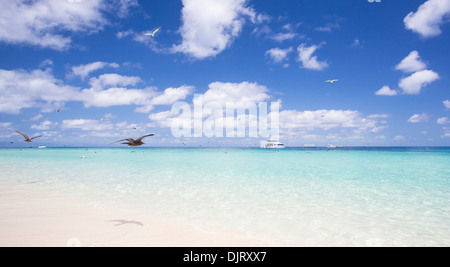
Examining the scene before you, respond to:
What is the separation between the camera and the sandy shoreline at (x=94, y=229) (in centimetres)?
530

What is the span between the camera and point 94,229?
609cm

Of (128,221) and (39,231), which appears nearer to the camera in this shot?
(39,231)

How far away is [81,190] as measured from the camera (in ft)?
38.2

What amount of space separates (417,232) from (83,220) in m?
9.77

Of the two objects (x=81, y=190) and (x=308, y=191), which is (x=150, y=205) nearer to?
(x=81, y=190)

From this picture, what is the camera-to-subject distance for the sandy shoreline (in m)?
5.30

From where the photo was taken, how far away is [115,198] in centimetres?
1002
